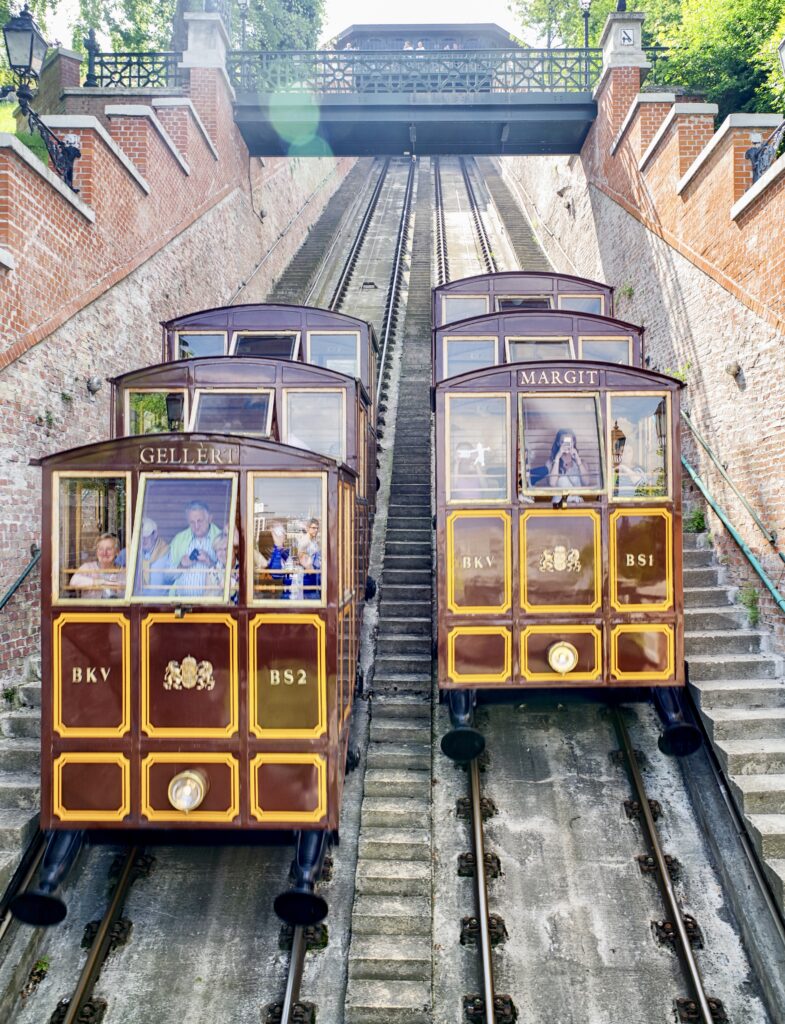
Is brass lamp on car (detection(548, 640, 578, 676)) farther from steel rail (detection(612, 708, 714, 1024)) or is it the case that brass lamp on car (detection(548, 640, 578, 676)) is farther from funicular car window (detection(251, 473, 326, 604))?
funicular car window (detection(251, 473, 326, 604))

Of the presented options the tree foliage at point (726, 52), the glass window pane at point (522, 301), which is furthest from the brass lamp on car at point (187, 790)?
the tree foliage at point (726, 52)

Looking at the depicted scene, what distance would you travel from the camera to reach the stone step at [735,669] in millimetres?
6930

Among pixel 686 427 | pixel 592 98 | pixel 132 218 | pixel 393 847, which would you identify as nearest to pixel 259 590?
pixel 393 847

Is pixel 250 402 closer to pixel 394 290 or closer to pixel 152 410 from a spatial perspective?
pixel 152 410

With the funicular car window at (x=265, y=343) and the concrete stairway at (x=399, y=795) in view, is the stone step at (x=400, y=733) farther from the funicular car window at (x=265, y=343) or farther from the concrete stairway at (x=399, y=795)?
the funicular car window at (x=265, y=343)

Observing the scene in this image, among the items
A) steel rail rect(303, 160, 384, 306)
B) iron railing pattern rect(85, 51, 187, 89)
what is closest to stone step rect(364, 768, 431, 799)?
steel rail rect(303, 160, 384, 306)

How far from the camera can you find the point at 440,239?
23.0 m

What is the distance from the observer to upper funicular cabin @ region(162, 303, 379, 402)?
878 centimetres

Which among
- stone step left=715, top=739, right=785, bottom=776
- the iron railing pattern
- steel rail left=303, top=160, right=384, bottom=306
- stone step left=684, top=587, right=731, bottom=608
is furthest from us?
steel rail left=303, top=160, right=384, bottom=306

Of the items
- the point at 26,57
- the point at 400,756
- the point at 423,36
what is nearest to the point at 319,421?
the point at 400,756

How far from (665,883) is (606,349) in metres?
5.42

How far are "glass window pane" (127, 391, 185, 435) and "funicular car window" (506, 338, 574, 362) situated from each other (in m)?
3.74

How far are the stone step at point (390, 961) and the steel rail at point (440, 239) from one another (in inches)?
468

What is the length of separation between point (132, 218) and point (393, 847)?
29.3ft
